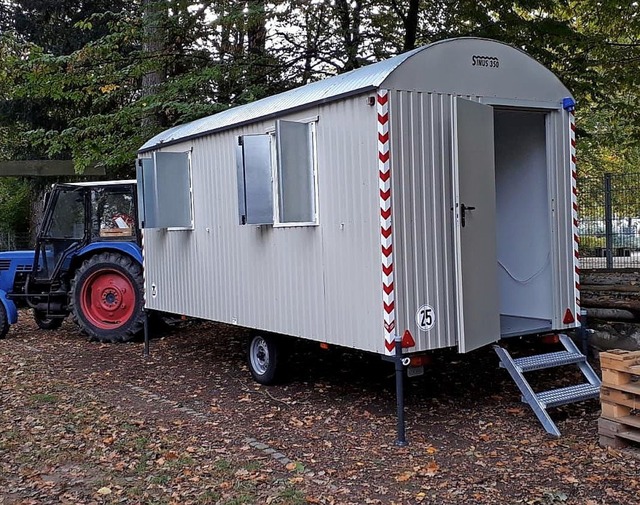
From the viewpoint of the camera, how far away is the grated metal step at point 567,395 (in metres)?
5.80

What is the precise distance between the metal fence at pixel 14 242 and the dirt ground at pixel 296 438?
41.1ft

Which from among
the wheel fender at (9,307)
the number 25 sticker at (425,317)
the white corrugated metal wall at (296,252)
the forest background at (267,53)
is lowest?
the wheel fender at (9,307)

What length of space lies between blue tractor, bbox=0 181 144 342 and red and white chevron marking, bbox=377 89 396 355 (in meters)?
5.77

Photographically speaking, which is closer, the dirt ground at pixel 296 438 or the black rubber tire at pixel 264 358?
the dirt ground at pixel 296 438

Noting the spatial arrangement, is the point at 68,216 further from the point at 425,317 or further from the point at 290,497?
the point at 290,497

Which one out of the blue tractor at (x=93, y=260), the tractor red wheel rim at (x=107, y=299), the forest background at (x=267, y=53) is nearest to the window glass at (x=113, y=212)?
the blue tractor at (x=93, y=260)

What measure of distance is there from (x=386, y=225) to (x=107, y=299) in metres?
6.51

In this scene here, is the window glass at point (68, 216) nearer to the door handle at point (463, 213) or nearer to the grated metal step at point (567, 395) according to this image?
the door handle at point (463, 213)

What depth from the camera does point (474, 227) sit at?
5934mm

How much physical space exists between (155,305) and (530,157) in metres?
5.27

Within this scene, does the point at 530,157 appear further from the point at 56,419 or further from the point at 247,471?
the point at 56,419

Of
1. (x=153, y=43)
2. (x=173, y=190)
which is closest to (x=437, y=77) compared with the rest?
(x=173, y=190)

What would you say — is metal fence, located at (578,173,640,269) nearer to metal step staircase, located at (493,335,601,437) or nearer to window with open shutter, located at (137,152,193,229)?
metal step staircase, located at (493,335,601,437)

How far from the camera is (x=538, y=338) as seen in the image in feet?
22.0
